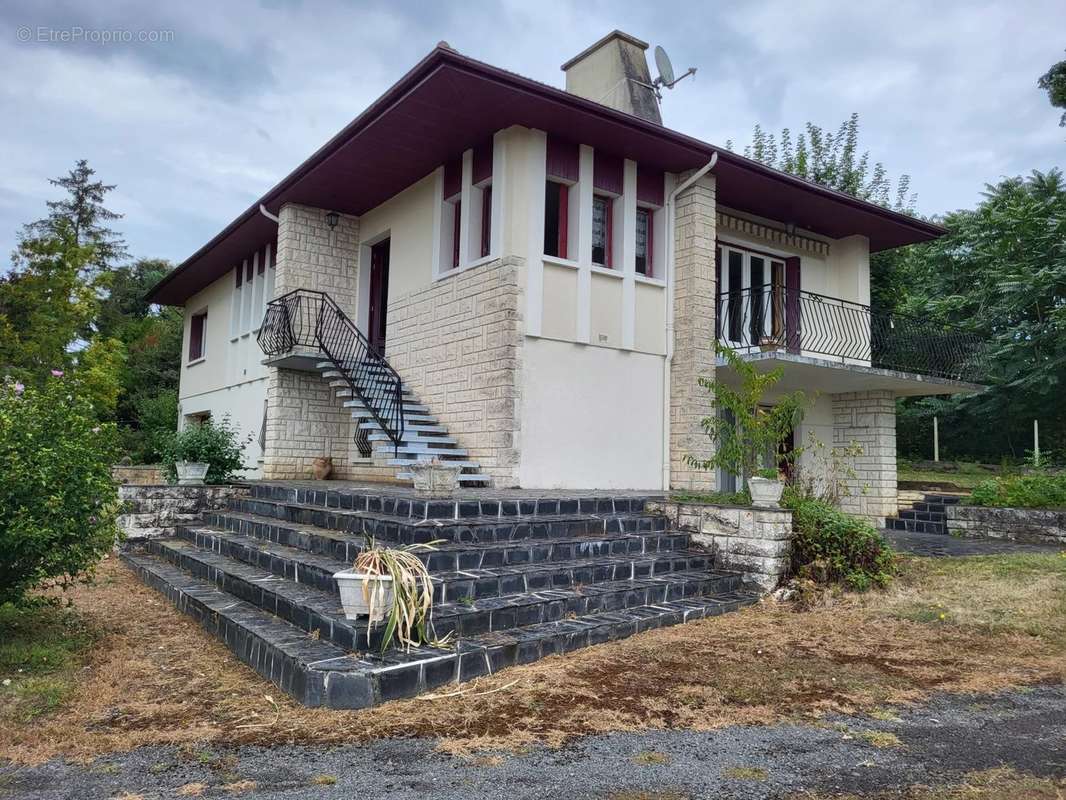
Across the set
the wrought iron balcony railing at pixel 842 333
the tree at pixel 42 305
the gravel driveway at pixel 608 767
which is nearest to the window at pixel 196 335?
the tree at pixel 42 305

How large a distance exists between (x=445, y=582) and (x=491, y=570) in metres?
0.60

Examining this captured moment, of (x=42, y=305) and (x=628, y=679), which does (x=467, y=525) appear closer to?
(x=628, y=679)

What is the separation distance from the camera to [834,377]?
11.6 m

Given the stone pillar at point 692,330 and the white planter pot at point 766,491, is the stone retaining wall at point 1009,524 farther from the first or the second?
the white planter pot at point 766,491

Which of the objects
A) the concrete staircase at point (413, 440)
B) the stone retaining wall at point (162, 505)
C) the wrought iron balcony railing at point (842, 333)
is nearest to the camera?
the stone retaining wall at point (162, 505)

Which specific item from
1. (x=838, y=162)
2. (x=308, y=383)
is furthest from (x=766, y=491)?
(x=838, y=162)

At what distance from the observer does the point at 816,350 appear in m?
12.2

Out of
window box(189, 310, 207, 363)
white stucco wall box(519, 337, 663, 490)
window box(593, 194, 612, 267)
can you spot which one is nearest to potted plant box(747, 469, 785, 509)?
white stucco wall box(519, 337, 663, 490)

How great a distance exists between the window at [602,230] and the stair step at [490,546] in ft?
14.2

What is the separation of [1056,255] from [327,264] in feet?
52.2

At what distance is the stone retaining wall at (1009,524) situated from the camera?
31.5ft

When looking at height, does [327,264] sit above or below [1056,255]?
below

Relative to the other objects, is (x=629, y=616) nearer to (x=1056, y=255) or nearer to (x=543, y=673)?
(x=543, y=673)

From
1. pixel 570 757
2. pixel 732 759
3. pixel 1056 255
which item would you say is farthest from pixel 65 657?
pixel 1056 255
